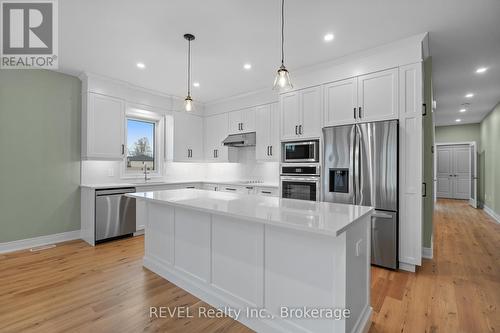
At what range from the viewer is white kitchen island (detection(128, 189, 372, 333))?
1.50 meters

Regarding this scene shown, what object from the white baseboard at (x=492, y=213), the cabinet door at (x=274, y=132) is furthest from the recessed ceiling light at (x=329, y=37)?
the white baseboard at (x=492, y=213)

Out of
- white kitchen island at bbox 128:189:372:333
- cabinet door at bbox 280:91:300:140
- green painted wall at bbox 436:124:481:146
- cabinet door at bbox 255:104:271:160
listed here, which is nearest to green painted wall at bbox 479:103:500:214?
green painted wall at bbox 436:124:481:146

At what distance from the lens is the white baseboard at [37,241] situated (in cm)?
354

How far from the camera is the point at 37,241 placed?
3.79m

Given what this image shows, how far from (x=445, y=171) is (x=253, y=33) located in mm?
10084

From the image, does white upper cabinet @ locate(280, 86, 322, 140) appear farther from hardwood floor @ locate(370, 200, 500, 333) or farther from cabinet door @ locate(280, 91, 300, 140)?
hardwood floor @ locate(370, 200, 500, 333)

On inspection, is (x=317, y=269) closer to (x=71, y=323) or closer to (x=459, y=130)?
(x=71, y=323)

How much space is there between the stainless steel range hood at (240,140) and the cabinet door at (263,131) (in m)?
0.14

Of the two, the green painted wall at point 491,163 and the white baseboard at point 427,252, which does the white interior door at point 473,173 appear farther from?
the white baseboard at point 427,252

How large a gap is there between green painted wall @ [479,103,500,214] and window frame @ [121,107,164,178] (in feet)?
25.6

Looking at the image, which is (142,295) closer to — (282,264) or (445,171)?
(282,264)

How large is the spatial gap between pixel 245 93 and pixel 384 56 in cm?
272

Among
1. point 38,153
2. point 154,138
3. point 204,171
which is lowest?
point 204,171

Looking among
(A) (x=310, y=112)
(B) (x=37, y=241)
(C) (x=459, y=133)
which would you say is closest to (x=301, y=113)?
(A) (x=310, y=112)
